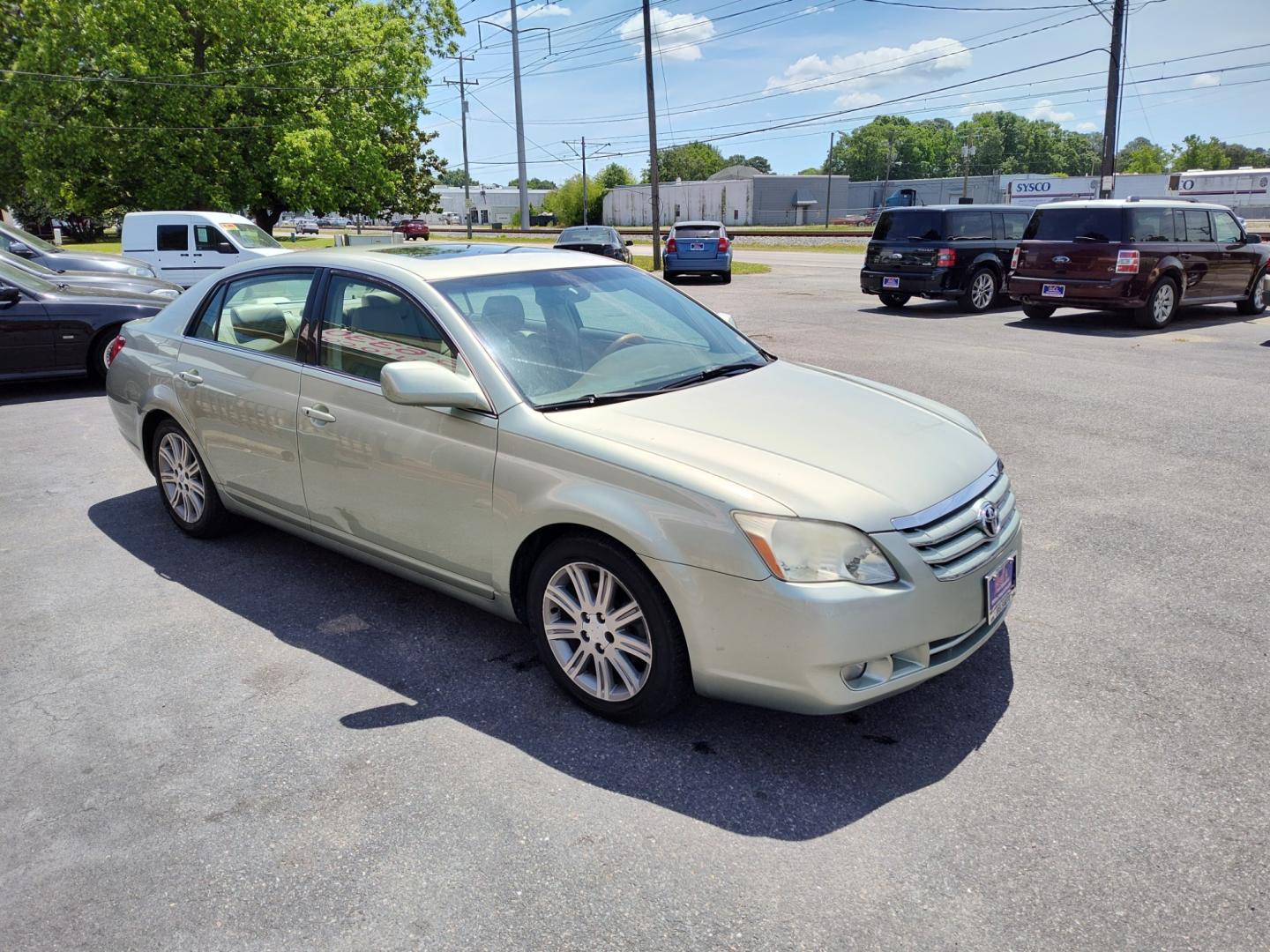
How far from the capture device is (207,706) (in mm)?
3547

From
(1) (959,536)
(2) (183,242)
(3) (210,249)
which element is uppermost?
(2) (183,242)

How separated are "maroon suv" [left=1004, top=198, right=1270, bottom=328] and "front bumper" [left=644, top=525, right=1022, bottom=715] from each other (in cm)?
1196

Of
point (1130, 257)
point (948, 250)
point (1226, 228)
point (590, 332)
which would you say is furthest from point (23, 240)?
point (1226, 228)

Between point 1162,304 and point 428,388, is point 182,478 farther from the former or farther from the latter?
point 1162,304

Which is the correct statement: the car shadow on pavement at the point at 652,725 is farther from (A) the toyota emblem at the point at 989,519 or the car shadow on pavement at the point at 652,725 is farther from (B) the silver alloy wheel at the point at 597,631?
(A) the toyota emblem at the point at 989,519

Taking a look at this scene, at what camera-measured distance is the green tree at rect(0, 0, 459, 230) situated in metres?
29.1

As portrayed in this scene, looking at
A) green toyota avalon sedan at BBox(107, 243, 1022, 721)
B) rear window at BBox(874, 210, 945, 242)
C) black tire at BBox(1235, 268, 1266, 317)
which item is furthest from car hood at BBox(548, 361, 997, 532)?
black tire at BBox(1235, 268, 1266, 317)

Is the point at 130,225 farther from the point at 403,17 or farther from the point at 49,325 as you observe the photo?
the point at 403,17

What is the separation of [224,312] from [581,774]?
329cm

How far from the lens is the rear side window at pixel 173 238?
19.3m

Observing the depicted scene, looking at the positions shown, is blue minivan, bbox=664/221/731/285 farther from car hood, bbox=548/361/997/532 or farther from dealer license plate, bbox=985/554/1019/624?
dealer license plate, bbox=985/554/1019/624

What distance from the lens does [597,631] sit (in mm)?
A: 3322

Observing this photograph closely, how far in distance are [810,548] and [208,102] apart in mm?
32717

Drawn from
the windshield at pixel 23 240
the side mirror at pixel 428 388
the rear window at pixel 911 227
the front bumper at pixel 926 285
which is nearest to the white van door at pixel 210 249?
the windshield at pixel 23 240
